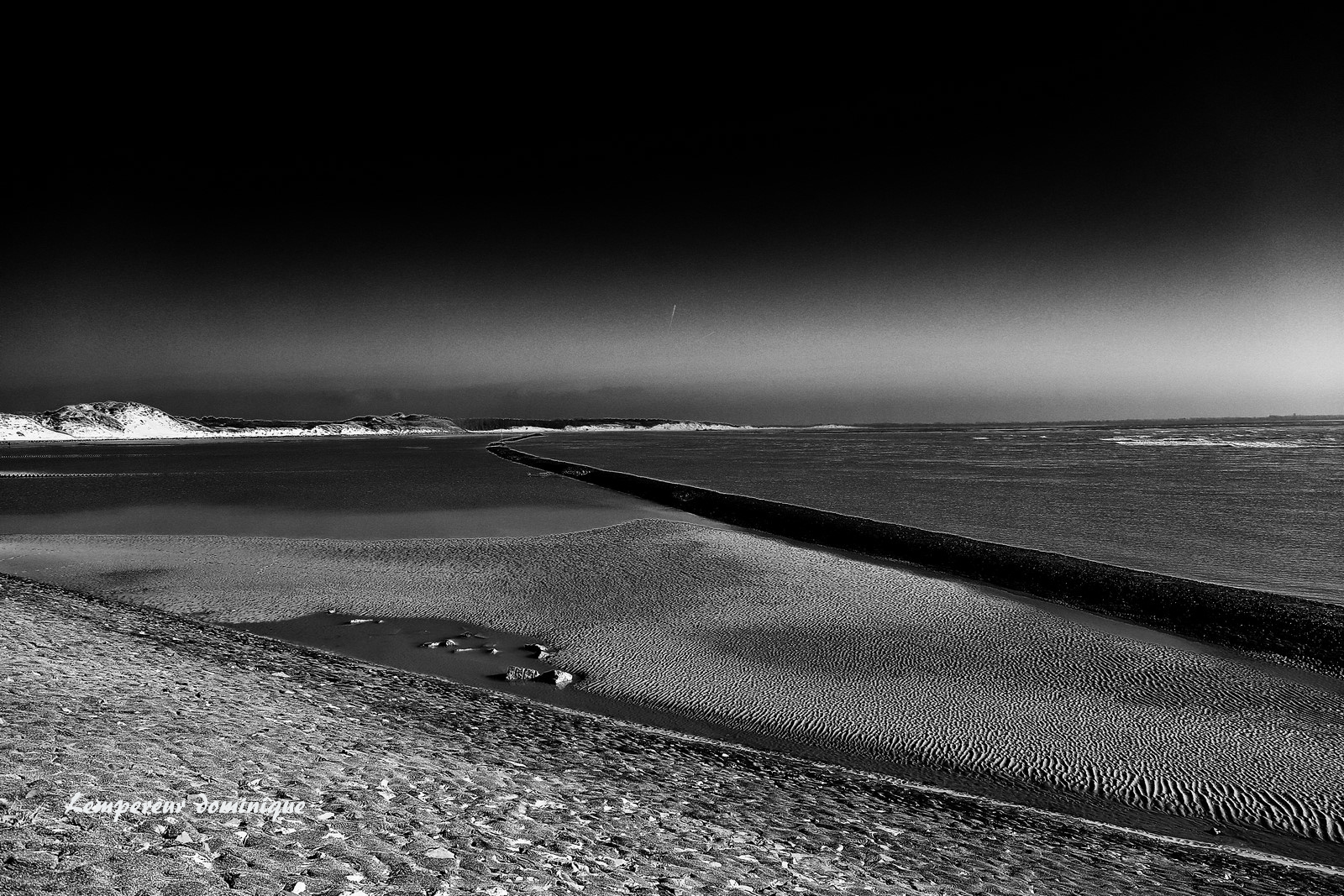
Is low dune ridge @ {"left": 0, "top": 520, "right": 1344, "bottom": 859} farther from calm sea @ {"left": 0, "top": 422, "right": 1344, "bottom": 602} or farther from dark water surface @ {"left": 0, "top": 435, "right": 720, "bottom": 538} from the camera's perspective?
calm sea @ {"left": 0, "top": 422, "right": 1344, "bottom": 602}

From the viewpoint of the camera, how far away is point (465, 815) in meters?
5.02

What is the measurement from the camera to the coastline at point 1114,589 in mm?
10305

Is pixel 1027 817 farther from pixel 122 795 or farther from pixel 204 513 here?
pixel 204 513

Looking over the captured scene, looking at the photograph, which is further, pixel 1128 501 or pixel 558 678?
pixel 1128 501

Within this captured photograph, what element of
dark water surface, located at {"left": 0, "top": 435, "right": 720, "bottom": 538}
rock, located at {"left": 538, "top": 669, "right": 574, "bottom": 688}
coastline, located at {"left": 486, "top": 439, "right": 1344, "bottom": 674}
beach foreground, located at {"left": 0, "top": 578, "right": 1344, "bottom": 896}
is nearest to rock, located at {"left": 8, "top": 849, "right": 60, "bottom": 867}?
beach foreground, located at {"left": 0, "top": 578, "right": 1344, "bottom": 896}

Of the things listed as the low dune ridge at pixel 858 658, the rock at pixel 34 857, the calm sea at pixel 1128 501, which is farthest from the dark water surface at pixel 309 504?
the rock at pixel 34 857

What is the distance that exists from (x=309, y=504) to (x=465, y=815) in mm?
28704

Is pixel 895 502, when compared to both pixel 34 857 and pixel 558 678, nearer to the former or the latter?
pixel 558 678

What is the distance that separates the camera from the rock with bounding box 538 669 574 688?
9.27m

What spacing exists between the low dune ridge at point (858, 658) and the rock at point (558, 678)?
24 cm

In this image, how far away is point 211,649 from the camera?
931cm

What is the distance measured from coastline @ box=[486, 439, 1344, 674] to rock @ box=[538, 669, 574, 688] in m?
9.17

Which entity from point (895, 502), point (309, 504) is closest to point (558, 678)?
point (895, 502)

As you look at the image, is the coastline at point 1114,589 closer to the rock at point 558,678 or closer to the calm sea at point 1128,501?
the calm sea at point 1128,501
